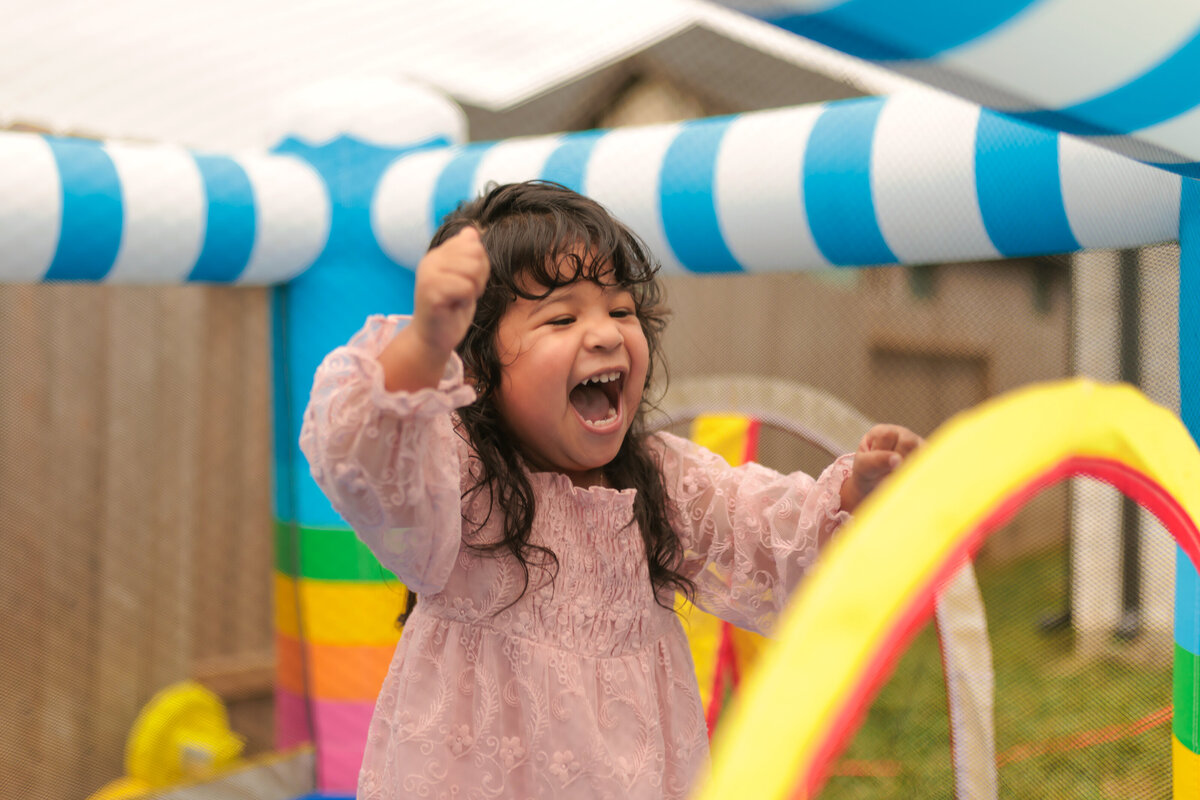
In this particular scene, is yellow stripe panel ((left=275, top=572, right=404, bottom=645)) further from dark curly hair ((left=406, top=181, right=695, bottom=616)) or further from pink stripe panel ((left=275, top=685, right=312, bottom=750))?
dark curly hair ((left=406, top=181, right=695, bottom=616))

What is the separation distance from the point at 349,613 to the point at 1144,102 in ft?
4.39

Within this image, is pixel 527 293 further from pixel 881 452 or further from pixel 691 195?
pixel 691 195

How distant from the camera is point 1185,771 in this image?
2.64 ft

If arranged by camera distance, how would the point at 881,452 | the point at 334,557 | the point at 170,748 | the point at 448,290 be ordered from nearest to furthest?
the point at 448,290
the point at 881,452
the point at 334,557
the point at 170,748

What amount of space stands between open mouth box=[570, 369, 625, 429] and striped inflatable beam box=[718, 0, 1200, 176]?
36cm

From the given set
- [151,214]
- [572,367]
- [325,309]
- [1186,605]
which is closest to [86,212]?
[151,214]

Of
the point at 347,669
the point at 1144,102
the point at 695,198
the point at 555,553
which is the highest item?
the point at 695,198

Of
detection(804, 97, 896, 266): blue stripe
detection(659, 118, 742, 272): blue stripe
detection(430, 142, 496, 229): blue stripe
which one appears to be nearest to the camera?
detection(804, 97, 896, 266): blue stripe

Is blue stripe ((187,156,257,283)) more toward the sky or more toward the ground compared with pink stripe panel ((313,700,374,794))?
more toward the sky

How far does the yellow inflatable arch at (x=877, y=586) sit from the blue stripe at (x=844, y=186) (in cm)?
65

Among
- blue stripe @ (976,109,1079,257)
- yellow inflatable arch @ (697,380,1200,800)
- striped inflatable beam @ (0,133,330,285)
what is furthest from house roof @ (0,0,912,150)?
yellow inflatable arch @ (697,380,1200,800)

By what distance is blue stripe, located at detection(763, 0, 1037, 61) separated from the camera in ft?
1.47

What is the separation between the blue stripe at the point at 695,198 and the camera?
1.22 meters

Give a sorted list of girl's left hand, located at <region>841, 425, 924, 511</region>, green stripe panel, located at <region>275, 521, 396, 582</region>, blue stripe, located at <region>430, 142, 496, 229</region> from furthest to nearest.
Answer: green stripe panel, located at <region>275, 521, 396, 582</region> < blue stripe, located at <region>430, 142, 496, 229</region> < girl's left hand, located at <region>841, 425, 924, 511</region>
